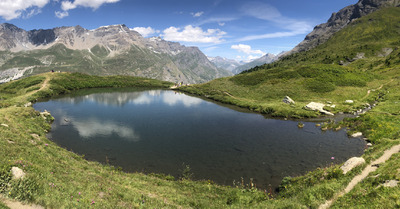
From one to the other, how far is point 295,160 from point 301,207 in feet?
66.3

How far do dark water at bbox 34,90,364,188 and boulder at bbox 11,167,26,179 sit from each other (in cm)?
1562

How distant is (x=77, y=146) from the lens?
39031 mm

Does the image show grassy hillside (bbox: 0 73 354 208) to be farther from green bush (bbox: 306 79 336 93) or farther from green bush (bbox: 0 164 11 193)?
green bush (bbox: 306 79 336 93)

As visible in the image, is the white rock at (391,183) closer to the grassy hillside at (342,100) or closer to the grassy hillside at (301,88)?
the grassy hillside at (342,100)

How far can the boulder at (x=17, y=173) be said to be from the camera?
52.0ft

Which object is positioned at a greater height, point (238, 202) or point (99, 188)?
point (99, 188)

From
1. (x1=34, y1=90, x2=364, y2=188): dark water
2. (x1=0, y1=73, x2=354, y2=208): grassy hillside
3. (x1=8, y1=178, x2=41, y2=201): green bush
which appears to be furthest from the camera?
(x1=34, y1=90, x2=364, y2=188): dark water

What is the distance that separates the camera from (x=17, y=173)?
16.2 metres

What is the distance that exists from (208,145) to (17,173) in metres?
31.2

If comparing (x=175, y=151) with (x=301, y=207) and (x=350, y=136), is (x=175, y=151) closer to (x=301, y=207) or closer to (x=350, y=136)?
(x=301, y=207)

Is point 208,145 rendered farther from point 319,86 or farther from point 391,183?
point 319,86

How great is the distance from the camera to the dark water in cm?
Answer: 3189

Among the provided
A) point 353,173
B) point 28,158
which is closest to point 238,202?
point 353,173

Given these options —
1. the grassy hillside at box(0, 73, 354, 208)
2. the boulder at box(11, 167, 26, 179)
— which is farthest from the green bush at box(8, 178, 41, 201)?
the boulder at box(11, 167, 26, 179)
